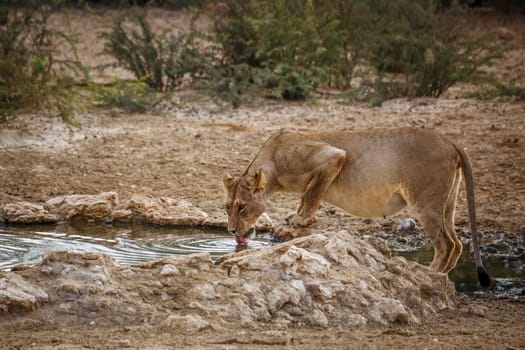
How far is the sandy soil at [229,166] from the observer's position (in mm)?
5148

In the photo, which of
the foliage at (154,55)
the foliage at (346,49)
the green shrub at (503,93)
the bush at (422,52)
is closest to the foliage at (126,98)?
the foliage at (154,55)

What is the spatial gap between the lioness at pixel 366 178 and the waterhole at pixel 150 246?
1.25 feet

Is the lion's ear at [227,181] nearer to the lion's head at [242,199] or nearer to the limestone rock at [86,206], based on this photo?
the lion's head at [242,199]

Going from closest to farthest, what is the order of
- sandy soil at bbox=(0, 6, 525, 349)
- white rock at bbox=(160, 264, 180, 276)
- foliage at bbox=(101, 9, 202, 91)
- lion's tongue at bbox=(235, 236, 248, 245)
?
sandy soil at bbox=(0, 6, 525, 349) → white rock at bbox=(160, 264, 180, 276) → lion's tongue at bbox=(235, 236, 248, 245) → foliage at bbox=(101, 9, 202, 91)

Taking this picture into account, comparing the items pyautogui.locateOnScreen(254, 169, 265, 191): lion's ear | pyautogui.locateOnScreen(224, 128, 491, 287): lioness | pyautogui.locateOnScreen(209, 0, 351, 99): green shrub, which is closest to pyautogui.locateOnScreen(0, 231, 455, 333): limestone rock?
pyautogui.locateOnScreen(224, 128, 491, 287): lioness

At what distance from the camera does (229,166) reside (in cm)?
1105

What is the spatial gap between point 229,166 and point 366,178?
3399mm

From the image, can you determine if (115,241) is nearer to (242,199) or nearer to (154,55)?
(242,199)

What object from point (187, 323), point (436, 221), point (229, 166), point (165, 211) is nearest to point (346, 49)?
point (229, 166)

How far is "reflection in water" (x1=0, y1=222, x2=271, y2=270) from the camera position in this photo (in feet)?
25.5

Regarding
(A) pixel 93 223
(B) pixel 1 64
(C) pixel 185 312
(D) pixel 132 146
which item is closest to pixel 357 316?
(C) pixel 185 312

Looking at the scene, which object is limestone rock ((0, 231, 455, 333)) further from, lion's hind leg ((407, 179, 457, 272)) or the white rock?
lion's hind leg ((407, 179, 457, 272))

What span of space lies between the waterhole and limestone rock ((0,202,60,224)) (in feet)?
0.35

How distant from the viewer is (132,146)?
11945 millimetres
